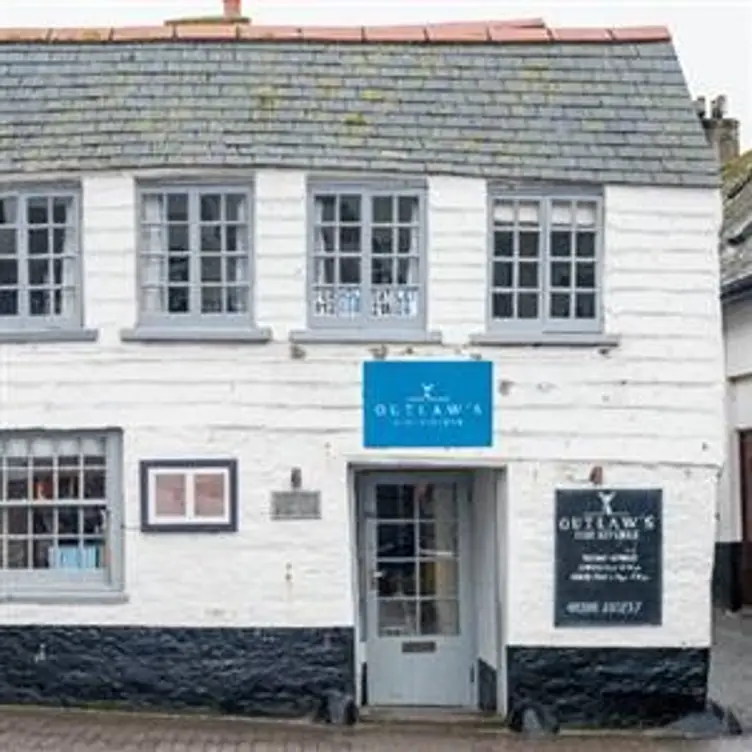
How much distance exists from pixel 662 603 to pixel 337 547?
2691mm

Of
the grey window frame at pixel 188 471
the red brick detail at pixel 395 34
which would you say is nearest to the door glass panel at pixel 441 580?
the grey window frame at pixel 188 471

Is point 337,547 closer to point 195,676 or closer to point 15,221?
point 195,676

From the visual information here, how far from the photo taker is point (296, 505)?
43.3ft

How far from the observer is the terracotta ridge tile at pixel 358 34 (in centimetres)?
1381

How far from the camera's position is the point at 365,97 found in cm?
1362

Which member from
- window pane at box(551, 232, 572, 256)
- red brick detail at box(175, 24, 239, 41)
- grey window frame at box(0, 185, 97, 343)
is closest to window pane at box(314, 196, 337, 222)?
red brick detail at box(175, 24, 239, 41)

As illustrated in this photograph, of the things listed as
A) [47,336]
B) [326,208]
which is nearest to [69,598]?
[47,336]

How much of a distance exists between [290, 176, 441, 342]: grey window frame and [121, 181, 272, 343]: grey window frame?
0.44 metres

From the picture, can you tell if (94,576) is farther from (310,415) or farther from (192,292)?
(192,292)

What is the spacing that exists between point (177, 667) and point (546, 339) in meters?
3.95

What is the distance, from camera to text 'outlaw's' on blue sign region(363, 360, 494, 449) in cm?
1321

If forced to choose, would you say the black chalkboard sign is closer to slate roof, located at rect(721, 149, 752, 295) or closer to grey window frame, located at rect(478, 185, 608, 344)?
grey window frame, located at rect(478, 185, 608, 344)

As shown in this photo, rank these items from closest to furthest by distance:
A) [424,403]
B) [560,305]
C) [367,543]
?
[424,403] → [560,305] → [367,543]

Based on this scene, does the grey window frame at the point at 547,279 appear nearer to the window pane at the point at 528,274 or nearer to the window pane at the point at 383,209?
the window pane at the point at 528,274
